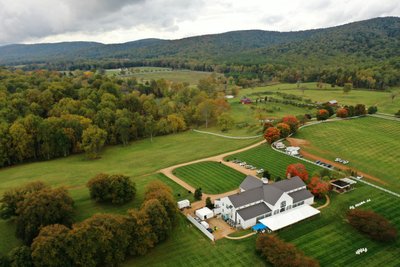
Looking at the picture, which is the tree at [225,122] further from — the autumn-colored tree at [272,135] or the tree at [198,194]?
the tree at [198,194]

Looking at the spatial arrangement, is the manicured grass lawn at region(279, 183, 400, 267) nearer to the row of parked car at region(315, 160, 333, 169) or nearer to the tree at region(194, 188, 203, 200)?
the row of parked car at region(315, 160, 333, 169)

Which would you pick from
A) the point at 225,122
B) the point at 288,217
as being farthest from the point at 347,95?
the point at 288,217

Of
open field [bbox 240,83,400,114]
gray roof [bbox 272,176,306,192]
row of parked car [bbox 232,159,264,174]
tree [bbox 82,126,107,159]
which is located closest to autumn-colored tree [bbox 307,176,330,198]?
gray roof [bbox 272,176,306,192]

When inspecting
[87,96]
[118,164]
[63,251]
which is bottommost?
[118,164]

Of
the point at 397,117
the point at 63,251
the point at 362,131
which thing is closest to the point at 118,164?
the point at 63,251

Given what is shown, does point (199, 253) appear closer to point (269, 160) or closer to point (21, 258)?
point (21, 258)

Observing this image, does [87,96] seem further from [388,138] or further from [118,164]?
[388,138]
